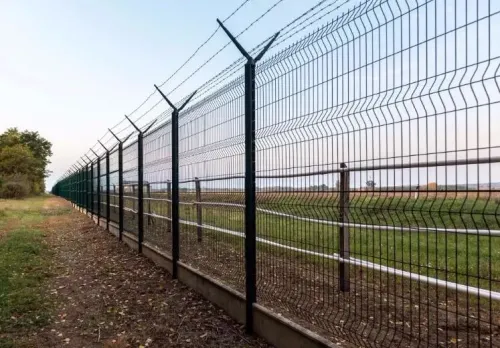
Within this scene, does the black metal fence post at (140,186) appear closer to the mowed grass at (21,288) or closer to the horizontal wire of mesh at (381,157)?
the mowed grass at (21,288)

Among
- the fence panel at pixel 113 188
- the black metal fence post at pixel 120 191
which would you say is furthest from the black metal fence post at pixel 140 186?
the fence panel at pixel 113 188

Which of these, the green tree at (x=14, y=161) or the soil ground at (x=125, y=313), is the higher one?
the green tree at (x=14, y=161)

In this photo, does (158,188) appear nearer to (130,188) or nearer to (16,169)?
(130,188)

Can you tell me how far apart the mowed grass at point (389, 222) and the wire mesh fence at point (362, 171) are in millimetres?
12

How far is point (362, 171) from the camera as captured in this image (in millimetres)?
2652

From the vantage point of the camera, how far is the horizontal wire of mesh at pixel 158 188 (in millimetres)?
6684

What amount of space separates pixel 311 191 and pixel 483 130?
1.37 meters

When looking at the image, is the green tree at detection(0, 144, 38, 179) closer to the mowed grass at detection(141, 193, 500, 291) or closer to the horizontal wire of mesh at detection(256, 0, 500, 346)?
the mowed grass at detection(141, 193, 500, 291)

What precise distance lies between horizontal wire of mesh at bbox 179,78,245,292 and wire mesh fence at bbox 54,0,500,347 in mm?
27

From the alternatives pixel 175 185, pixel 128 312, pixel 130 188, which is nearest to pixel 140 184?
pixel 130 188

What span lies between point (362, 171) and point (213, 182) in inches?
97.3

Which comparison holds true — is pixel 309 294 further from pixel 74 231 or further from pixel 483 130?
pixel 74 231

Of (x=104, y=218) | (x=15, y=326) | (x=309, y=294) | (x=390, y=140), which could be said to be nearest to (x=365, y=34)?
(x=390, y=140)

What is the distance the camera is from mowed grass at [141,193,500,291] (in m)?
2.08
